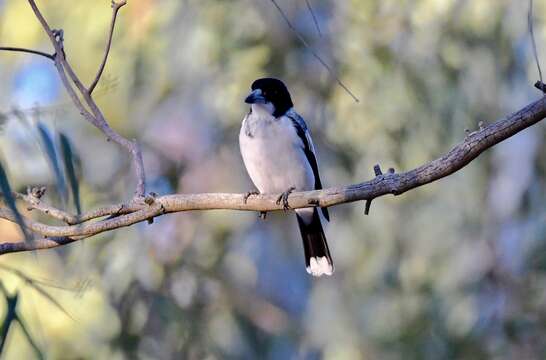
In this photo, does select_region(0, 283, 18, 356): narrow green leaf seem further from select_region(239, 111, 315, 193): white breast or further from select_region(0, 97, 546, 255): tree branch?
select_region(239, 111, 315, 193): white breast

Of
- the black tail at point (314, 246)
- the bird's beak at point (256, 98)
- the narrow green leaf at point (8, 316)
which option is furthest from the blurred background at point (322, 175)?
the narrow green leaf at point (8, 316)

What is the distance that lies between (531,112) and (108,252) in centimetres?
294

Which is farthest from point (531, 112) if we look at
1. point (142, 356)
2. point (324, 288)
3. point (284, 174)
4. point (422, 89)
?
point (324, 288)

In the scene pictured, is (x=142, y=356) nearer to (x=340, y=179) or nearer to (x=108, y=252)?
(x=108, y=252)

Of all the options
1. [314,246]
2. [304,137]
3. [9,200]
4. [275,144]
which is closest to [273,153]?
[275,144]

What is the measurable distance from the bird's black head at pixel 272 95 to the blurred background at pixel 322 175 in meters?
0.94

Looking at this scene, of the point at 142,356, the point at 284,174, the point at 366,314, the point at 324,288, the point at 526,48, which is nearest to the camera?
the point at 284,174

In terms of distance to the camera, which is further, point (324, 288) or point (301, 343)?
point (324, 288)

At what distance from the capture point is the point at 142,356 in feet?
14.8

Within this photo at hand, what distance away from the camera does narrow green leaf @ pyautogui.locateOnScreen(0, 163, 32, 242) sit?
1.95 m

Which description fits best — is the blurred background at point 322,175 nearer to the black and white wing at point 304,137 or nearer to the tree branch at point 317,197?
the black and white wing at point 304,137

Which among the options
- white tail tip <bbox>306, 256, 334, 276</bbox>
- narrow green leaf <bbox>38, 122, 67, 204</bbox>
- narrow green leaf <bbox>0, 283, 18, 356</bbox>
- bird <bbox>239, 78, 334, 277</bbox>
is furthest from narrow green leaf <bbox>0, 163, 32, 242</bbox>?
white tail tip <bbox>306, 256, 334, 276</bbox>

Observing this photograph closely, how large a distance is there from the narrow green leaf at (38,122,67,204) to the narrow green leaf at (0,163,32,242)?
17 centimetres

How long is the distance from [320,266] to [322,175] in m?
0.86
